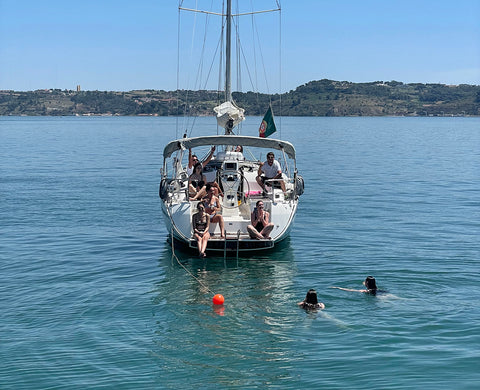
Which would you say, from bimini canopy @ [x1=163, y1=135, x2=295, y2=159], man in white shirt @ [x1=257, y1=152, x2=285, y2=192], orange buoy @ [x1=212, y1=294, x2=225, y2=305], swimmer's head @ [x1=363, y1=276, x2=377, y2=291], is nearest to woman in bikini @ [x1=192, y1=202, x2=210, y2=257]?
bimini canopy @ [x1=163, y1=135, x2=295, y2=159]

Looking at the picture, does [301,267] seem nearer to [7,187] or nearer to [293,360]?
[293,360]

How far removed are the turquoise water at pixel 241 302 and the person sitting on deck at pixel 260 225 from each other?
768mm

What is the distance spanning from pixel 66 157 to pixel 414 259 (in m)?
37.7

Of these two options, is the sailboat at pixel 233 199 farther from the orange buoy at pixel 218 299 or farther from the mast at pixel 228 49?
the mast at pixel 228 49

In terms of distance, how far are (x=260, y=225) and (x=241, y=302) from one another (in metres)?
3.68

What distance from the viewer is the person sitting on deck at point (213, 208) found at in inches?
642

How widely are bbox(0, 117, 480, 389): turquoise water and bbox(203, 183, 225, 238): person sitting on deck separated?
1012 mm

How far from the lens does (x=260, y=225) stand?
53.9ft

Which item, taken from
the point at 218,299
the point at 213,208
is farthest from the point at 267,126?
the point at 218,299

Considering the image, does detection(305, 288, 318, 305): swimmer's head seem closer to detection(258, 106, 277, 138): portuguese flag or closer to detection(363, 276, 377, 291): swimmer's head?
detection(363, 276, 377, 291): swimmer's head

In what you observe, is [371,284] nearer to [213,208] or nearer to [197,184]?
[213,208]

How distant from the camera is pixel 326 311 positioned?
12.4m

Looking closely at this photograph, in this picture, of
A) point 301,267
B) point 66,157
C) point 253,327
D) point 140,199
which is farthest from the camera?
point 66,157

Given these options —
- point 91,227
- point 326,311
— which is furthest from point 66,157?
point 326,311
